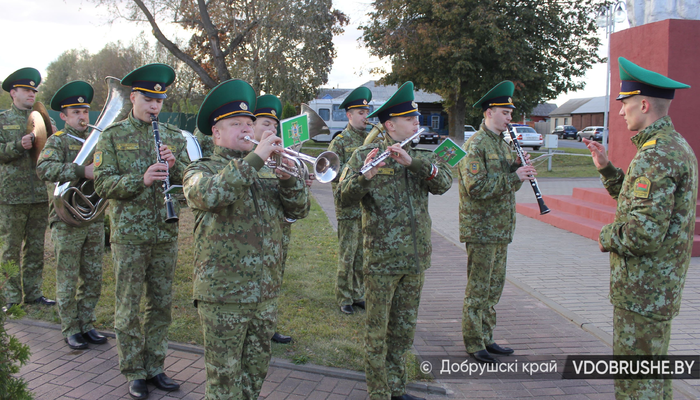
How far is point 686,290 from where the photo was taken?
647 centimetres

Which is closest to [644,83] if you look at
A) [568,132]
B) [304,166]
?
[304,166]

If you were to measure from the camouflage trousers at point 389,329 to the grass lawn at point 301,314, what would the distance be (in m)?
0.56

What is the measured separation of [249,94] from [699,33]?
28.1ft

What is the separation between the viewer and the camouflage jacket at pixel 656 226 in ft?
9.94

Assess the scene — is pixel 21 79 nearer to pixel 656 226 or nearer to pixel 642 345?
pixel 656 226

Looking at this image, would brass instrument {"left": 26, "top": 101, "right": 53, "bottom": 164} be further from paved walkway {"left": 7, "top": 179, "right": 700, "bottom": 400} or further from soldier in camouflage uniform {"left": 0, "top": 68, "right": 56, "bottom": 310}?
paved walkway {"left": 7, "top": 179, "right": 700, "bottom": 400}

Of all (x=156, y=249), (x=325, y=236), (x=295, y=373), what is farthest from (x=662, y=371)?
(x=325, y=236)

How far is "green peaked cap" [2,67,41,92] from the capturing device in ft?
18.7

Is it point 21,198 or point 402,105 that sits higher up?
point 402,105

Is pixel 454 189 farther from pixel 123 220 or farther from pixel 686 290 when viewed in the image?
pixel 123 220

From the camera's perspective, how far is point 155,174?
12.1 feet

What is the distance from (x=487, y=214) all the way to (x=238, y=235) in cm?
257

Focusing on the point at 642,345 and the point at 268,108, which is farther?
the point at 268,108

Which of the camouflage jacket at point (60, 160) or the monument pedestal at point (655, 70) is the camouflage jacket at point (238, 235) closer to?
the camouflage jacket at point (60, 160)
